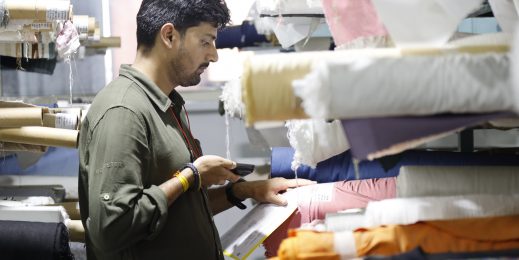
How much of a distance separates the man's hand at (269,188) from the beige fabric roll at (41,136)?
18.4 inches

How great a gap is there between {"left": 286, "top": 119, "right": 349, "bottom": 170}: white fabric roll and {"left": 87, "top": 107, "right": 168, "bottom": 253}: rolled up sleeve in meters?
0.31

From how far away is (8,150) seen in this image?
2.07 metres

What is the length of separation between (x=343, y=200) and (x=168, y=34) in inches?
22.7

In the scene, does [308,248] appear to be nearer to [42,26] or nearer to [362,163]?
[362,163]

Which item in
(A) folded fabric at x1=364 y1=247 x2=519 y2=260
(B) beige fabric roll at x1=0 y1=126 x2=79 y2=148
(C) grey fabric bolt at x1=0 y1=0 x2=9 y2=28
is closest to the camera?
(A) folded fabric at x1=364 y1=247 x2=519 y2=260

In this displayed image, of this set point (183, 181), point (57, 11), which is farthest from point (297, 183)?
point (57, 11)

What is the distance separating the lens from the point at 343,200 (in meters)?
1.62

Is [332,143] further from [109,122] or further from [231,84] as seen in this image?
[109,122]

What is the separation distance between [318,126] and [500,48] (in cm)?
66

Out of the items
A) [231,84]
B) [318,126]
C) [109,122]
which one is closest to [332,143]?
[318,126]

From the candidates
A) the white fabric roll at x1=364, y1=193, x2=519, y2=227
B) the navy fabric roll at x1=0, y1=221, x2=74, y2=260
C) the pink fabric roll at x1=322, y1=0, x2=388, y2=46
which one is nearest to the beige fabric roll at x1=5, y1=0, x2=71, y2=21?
the navy fabric roll at x1=0, y1=221, x2=74, y2=260

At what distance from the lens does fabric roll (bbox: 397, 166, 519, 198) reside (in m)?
1.13

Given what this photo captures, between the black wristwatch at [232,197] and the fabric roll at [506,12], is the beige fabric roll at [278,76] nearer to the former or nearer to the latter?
the fabric roll at [506,12]

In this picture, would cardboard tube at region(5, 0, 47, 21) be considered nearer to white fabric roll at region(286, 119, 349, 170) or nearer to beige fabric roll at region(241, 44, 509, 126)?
white fabric roll at region(286, 119, 349, 170)
